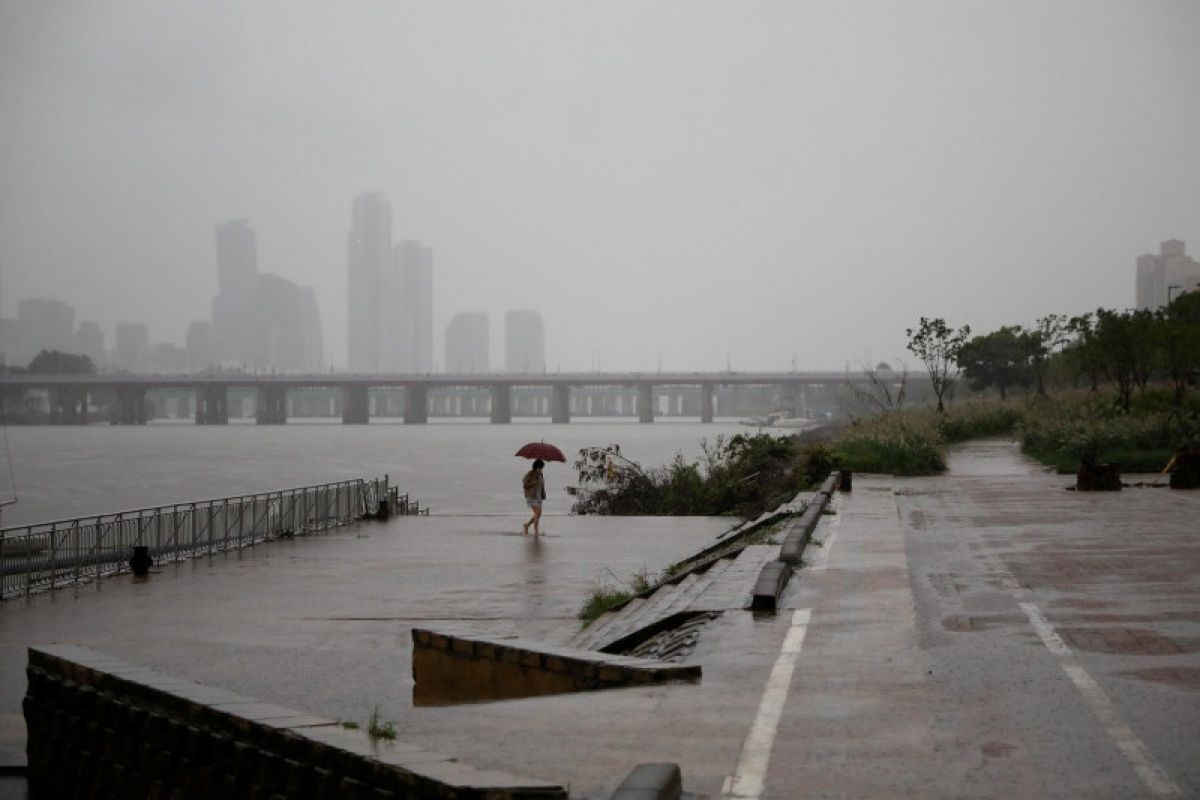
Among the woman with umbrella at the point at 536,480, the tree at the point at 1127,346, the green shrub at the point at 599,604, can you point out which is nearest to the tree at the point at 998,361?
the tree at the point at 1127,346

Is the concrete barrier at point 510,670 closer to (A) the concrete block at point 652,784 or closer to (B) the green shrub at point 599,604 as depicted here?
(A) the concrete block at point 652,784

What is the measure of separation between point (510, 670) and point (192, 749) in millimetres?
2567

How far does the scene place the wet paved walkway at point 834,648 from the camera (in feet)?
24.6

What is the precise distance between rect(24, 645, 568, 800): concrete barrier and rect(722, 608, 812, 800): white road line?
1.03 m

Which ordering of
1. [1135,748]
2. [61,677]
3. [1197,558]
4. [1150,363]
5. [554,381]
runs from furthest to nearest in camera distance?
[554,381], [1150,363], [1197,558], [61,677], [1135,748]

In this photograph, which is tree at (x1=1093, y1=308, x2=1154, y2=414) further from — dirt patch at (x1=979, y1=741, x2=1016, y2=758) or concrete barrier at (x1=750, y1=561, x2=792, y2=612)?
dirt patch at (x1=979, y1=741, x2=1016, y2=758)

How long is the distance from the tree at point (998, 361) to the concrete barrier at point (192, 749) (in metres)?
92.9

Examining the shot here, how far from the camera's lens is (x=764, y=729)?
27.0 feet

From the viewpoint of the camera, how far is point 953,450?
4831cm

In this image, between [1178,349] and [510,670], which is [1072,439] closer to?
[1178,349]

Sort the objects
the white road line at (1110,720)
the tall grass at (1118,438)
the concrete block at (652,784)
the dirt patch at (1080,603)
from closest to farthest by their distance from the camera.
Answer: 1. the concrete block at (652,784)
2. the white road line at (1110,720)
3. the dirt patch at (1080,603)
4. the tall grass at (1118,438)

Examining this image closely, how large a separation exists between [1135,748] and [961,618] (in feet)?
15.8

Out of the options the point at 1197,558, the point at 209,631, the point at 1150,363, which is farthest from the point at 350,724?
the point at 1150,363

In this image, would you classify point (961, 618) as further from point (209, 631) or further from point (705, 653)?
point (209, 631)
